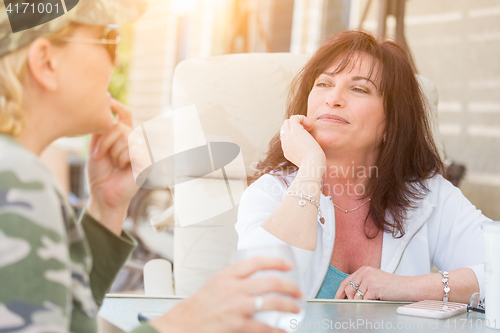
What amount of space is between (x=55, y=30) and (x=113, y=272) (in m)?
0.24

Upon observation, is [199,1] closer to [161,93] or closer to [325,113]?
[161,93]

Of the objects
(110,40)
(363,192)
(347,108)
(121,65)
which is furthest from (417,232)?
(121,65)

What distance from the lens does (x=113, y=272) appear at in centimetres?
45

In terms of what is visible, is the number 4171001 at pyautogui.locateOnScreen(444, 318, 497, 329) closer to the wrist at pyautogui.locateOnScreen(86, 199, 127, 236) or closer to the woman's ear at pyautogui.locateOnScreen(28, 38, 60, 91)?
the wrist at pyautogui.locateOnScreen(86, 199, 127, 236)

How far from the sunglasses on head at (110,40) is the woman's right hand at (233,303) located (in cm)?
20

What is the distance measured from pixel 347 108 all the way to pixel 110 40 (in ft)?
3.24

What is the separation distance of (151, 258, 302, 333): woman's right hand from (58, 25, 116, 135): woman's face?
160 millimetres

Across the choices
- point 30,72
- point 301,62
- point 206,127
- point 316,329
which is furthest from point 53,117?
point 301,62

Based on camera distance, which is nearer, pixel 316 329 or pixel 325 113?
pixel 316 329

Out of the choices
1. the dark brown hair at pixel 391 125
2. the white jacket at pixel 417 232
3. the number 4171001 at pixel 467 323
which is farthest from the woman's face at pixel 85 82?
the dark brown hair at pixel 391 125

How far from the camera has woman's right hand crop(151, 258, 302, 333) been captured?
0.34m

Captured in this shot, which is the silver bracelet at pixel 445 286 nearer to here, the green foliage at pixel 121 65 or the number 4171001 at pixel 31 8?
the green foliage at pixel 121 65

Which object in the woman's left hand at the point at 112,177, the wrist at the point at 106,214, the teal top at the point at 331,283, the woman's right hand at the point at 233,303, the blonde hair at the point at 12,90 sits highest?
the blonde hair at the point at 12,90

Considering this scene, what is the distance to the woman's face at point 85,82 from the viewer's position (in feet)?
1.09
